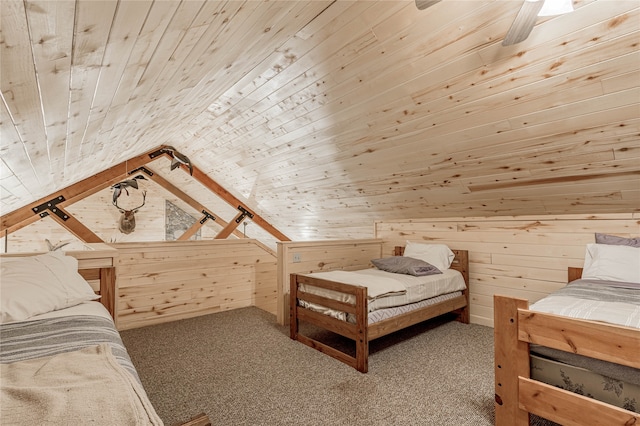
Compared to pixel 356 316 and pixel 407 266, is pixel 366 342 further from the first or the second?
pixel 407 266

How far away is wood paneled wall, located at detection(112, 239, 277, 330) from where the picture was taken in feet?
10.5

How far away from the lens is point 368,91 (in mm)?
2479

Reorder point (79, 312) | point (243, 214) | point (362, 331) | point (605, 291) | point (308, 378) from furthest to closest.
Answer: point (243, 214)
point (362, 331)
point (308, 378)
point (605, 291)
point (79, 312)

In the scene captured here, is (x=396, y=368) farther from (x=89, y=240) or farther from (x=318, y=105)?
(x=89, y=240)

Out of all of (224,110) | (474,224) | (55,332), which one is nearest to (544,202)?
(474,224)

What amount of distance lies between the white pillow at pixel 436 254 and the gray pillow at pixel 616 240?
1.20 m

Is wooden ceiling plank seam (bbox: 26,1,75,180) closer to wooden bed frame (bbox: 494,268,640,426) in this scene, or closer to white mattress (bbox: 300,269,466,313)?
wooden bed frame (bbox: 494,268,640,426)

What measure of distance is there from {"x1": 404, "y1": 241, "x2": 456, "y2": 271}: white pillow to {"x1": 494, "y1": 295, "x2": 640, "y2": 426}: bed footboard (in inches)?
71.5

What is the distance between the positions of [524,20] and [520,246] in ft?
7.66

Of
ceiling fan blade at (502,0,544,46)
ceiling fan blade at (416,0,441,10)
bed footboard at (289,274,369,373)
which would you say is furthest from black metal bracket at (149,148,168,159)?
ceiling fan blade at (502,0,544,46)

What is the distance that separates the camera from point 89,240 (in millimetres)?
4027

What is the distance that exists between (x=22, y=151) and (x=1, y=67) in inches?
40.5

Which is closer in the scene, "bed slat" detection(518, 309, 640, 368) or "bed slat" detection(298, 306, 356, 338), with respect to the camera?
"bed slat" detection(518, 309, 640, 368)

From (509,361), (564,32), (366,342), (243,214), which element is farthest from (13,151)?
(243,214)
